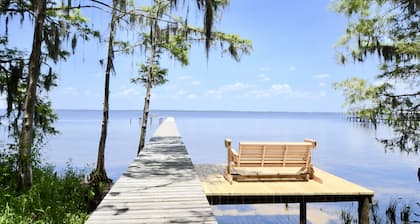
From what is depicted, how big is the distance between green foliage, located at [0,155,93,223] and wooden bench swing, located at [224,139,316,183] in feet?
9.63

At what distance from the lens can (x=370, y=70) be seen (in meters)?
9.83

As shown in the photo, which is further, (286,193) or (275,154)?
(275,154)

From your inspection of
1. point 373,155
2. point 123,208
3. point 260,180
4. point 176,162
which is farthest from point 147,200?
point 373,155

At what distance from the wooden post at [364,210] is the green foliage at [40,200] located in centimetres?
486

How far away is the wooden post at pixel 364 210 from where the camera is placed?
587cm

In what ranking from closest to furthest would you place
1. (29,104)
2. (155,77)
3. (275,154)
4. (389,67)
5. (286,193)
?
(29,104)
(286,193)
(275,154)
(389,67)
(155,77)

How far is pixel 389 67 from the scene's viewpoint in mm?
9281

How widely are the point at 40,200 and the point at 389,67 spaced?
30.2ft

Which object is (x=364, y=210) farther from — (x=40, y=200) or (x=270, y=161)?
Answer: (x=40, y=200)

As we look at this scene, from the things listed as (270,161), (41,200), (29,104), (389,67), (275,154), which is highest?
(389,67)

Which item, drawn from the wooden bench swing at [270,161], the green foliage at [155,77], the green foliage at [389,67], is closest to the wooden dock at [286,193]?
the wooden bench swing at [270,161]

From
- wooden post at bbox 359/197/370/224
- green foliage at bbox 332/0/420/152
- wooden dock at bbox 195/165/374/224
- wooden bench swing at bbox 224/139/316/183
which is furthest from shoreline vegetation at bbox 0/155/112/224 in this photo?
green foliage at bbox 332/0/420/152

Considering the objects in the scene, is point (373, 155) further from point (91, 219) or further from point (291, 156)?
point (91, 219)

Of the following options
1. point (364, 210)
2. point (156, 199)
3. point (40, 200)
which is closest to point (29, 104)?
point (40, 200)
